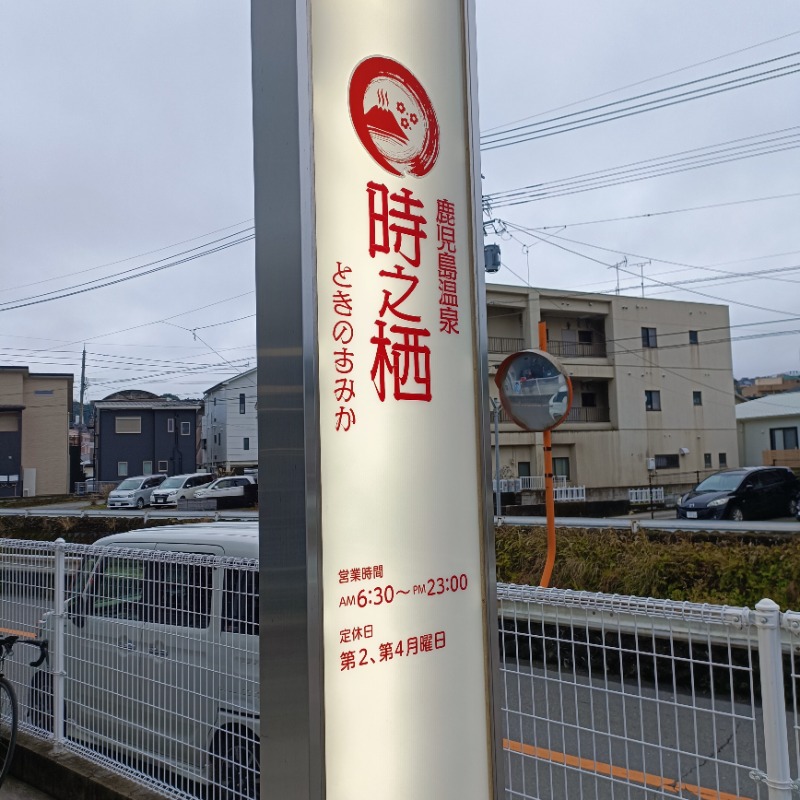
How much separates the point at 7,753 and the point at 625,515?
21257 mm

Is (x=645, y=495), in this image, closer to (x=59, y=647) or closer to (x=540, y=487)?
(x=540, y=487)

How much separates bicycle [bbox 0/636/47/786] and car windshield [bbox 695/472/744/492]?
1894cm

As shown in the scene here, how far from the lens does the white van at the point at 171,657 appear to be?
3467 millimetres

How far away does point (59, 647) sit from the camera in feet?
14.6

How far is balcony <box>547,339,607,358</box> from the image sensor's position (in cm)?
3578

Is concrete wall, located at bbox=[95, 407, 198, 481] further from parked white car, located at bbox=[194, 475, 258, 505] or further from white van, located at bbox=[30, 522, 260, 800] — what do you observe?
white van, located at bbox=[30, 522, 260, 800]

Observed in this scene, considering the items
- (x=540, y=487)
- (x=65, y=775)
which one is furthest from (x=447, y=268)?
(x=540, y=487)

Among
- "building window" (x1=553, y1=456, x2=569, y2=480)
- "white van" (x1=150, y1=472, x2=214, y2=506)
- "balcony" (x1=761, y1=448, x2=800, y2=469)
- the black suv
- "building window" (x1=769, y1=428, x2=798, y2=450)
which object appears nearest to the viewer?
the black suv

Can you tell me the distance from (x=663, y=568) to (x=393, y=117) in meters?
7.10

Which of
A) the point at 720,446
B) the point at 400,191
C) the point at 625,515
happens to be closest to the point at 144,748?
the point at 400,191

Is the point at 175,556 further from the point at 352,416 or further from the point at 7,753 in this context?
the point at 352,416

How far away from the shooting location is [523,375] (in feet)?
20.7

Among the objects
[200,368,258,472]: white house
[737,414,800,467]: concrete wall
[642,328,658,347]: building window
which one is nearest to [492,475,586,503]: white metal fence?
[642,328,658,347]: building window

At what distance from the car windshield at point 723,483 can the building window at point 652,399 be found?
16.8 metres
